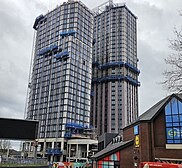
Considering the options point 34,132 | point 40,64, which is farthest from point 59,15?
point 34,132

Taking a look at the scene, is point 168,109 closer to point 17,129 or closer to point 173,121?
point 173,121

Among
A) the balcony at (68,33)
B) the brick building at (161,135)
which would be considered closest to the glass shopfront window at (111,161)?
the brick building at (161,135)

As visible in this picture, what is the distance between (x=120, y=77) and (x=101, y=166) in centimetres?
8970

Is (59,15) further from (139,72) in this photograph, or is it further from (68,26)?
(139,72)

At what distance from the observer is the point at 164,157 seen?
31.8 metres

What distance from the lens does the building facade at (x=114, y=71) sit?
12169 cm

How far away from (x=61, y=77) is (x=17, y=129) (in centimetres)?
6111

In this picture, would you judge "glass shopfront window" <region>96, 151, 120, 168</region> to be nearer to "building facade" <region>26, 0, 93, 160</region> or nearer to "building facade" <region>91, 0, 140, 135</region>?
"building facade" <region>26, 0, 93, 160</region>

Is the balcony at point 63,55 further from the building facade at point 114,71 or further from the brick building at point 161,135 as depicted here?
the brick building at point 161,135

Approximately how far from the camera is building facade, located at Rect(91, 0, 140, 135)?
122 metres

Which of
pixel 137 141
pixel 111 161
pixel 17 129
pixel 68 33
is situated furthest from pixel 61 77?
pixel 137 141

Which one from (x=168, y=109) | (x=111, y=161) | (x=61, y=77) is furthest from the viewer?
(x=61, y=77)

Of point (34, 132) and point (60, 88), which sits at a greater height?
point (60, 88)

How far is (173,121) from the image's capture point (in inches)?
1276
